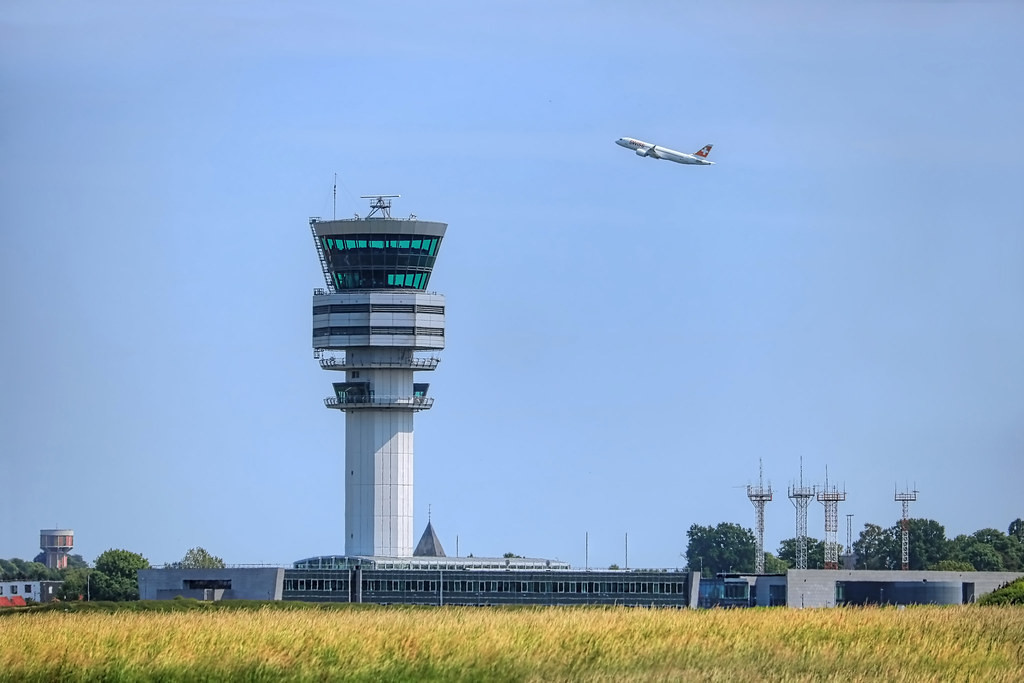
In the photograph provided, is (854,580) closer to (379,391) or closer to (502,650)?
(379,391)

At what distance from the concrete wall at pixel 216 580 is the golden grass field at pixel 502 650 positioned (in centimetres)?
11672

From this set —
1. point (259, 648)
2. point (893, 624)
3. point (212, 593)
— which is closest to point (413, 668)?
point (259, 648)

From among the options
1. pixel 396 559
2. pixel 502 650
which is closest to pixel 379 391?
pixel 396 559

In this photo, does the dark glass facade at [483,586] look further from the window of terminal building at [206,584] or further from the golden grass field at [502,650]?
the golden grass field at [502,650]

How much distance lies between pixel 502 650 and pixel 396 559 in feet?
420

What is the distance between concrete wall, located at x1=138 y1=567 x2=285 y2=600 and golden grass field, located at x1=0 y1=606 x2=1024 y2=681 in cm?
11672

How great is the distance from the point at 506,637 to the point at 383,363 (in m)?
129

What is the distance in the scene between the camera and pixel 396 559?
190375 mm

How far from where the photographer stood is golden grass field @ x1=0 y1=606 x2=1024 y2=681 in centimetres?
5997

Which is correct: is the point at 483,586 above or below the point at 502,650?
below

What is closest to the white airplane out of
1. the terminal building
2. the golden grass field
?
the terminal building

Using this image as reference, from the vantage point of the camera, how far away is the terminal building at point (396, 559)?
7411 inches

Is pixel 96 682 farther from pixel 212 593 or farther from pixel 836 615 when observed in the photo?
pixel 212 593

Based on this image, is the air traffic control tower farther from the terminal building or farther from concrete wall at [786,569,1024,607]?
concrete wall at [786,569,1024,607]
